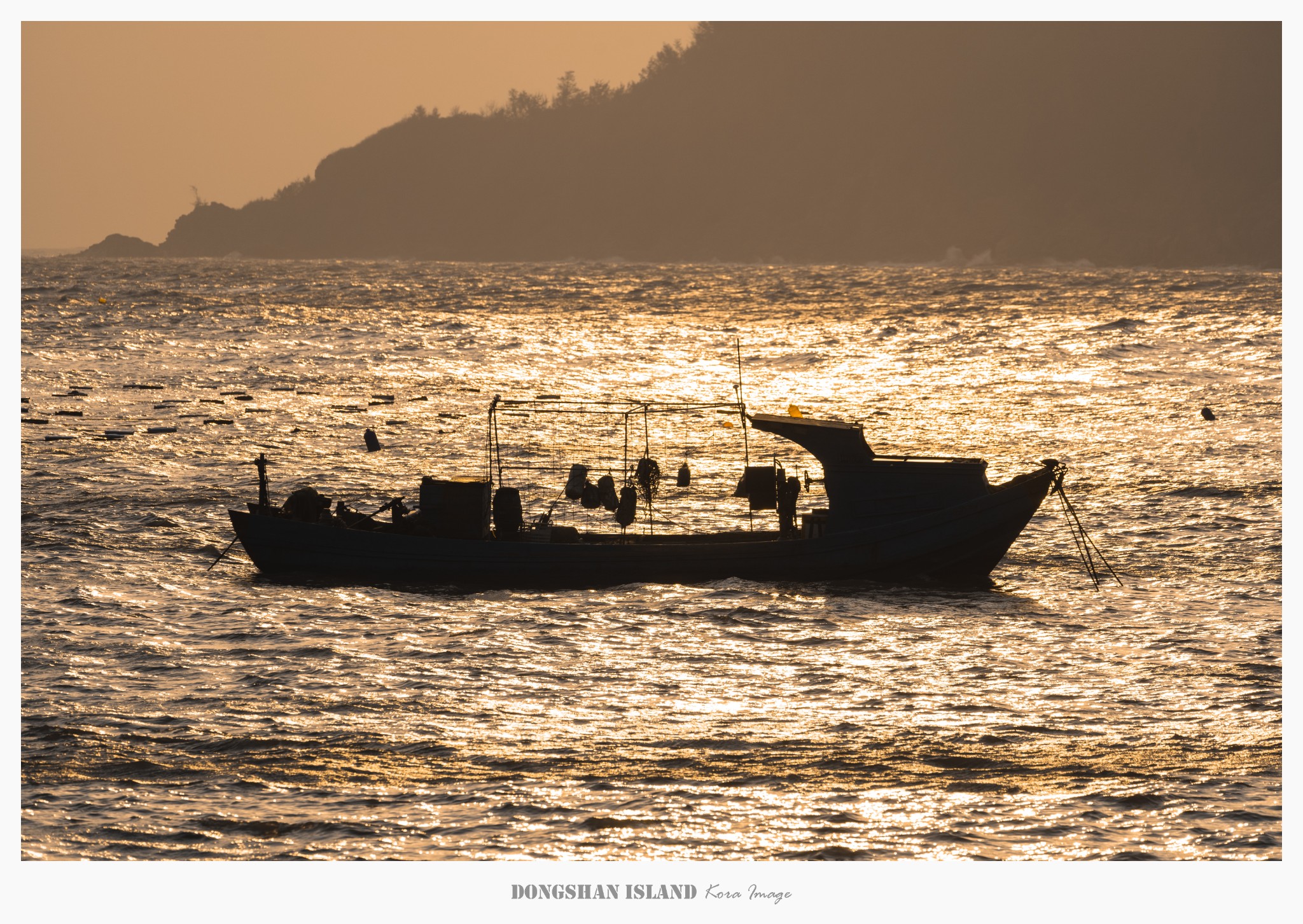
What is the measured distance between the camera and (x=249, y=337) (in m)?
94.2

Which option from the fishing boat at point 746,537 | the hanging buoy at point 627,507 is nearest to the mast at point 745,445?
the fishing boat at point 746,537

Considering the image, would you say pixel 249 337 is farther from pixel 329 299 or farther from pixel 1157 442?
pixel 1157 442

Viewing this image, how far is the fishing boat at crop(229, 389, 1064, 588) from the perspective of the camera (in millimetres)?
30562

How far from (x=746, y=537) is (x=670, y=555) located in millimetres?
2063

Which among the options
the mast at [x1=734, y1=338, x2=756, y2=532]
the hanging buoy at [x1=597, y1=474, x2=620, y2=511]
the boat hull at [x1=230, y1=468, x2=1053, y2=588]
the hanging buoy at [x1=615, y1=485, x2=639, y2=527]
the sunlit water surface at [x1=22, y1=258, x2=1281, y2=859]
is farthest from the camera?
the hanging buoy at [x1=597, y1=474, x2=620, y2=511]

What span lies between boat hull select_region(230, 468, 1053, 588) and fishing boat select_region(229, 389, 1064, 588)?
0.09 feet

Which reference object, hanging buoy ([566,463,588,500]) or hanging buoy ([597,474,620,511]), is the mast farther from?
hanging buoy ([566,463,588,500])

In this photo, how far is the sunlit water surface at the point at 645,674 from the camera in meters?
17.0

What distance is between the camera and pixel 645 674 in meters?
23.7

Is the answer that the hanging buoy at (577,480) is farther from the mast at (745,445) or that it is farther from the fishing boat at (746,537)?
the mast at (745,445)

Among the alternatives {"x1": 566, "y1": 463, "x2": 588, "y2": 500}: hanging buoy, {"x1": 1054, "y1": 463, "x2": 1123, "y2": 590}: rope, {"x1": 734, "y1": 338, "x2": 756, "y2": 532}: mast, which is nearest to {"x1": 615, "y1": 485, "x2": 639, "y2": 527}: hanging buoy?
{"x1": 566, "y1": 463, "x2": 588, "y2": 500}: hanging buoy

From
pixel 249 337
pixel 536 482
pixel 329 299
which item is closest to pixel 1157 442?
pixel 536 482
